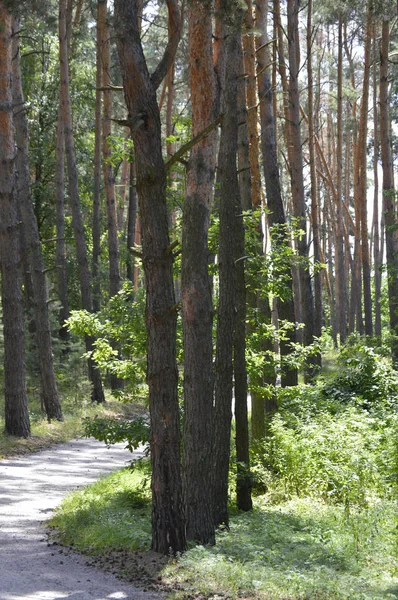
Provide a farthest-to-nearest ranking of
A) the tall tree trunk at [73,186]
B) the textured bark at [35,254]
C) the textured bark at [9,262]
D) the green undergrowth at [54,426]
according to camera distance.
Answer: the tall tree trunk at [73,186] < the textured bark at [35,254] < the textured bark at [9,262] < the green undergrowth at [54,426]

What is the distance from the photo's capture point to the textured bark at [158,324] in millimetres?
7953

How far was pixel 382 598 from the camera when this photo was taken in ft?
21.2

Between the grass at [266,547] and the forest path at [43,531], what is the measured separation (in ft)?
1.05

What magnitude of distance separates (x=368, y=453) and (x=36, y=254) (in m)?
10.2

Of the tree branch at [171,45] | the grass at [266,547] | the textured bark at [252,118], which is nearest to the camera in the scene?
the grass at [266,547]

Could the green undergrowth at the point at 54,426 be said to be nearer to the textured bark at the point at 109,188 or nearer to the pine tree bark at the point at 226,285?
the pine tree bark at the point at 226,285

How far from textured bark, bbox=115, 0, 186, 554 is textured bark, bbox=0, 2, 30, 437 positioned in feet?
29.3

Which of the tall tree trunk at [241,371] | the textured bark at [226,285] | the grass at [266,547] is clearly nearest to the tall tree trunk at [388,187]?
the tall tree trunk at [241,371]

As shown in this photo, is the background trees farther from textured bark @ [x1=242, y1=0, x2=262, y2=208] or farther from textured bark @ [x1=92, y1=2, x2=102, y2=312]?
textured bark @ [x1=92, y1=2, x2=102, y2=312]

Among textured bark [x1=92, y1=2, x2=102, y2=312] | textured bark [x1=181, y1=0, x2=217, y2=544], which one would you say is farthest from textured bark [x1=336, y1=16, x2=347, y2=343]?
textured bark [x1=181, y1=0, x2=217, y2=544]

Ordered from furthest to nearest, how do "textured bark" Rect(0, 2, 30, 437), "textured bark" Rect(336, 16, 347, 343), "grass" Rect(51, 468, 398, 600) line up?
1. "textured bark" Rect(336, 16, 347, 343)
2. "textured bark" Rect(0, 2, 30, 437)
3. "grass" Rect(51, 468, 398, 600)

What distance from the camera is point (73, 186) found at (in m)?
23.4

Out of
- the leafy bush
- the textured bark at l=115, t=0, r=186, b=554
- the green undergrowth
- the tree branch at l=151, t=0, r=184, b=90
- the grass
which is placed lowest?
the grass

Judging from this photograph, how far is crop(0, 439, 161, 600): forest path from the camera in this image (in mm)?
6945
